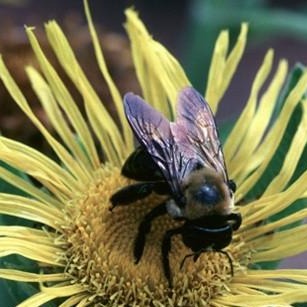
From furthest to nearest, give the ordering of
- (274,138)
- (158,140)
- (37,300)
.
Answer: (274,138) < (158,140) < (37,300)

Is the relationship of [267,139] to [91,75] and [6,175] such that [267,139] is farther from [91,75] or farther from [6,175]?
[91,75]

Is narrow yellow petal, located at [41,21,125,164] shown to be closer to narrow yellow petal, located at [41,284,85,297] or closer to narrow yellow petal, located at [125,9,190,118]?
narrow yellow petal, located at [125,9,190,118]

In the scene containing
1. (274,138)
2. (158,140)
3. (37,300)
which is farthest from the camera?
(274,138)

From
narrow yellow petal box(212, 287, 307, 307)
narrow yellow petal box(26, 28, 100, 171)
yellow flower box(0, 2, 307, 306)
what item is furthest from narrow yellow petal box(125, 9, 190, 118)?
narrow yellow petal box(212, 287, 307, 307)

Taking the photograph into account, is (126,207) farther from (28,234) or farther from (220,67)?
(220,67)

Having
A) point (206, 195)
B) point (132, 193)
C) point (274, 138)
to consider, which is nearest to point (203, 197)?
point (206, 195)

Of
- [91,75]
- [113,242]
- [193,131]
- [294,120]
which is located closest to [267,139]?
[294,120]
